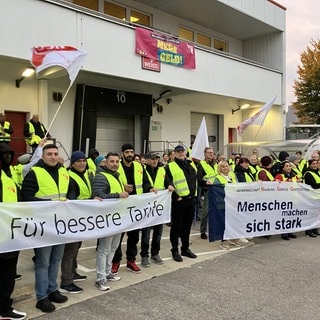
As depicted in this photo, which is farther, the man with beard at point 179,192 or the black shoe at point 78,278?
the man with beard at point 179,192

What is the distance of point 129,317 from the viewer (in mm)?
4453

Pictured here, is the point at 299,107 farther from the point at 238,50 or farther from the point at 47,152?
the point at 47,152

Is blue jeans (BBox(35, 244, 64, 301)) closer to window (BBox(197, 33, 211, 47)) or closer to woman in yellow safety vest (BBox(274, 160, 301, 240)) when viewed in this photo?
woman in yellow safety vest (BBox(274, 160, 301, 240))

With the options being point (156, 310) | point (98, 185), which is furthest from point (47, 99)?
point (156, 310)

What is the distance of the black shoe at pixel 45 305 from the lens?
4.55 m

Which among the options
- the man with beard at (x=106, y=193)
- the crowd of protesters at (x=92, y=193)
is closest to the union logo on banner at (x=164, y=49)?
the crowd of protesters at (x=92, y=193)

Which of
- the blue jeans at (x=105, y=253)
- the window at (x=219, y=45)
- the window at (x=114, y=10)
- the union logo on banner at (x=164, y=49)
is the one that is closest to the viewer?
the blue jeans at (x=105, y=253)

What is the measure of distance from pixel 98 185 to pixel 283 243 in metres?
4.36

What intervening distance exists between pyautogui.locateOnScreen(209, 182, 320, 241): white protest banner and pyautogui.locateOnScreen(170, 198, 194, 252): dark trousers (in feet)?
2.47

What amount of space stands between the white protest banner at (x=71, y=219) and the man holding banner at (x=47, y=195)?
0.11 meters

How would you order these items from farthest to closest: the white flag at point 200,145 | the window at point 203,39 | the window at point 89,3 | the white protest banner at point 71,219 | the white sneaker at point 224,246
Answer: the window at point 203,39 → the window at point 89,3 → the white flag at point 200,145 → the white sneaker at point 224,246 → the white protest banner at point 71,219

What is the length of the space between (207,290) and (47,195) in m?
2.39

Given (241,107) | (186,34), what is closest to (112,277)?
(186,34)

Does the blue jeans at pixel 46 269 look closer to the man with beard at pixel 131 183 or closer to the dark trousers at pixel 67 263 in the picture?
the dark trousers at pixel 67 263
